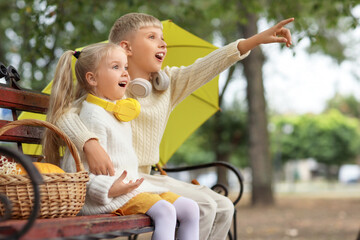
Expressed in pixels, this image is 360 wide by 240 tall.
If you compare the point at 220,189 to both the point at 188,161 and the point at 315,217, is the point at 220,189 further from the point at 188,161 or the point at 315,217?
the point at 188,161

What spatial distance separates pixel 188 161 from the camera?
44.6 meters

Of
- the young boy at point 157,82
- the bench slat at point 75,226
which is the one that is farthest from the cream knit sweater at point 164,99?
the bench slat at point 75,226

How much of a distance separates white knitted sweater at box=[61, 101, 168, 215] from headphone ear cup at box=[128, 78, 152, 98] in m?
0.25

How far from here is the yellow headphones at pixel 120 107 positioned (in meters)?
2.51

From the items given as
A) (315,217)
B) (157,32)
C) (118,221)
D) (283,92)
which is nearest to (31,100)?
(157,32)

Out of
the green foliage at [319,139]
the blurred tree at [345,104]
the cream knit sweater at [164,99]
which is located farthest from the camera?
the blurred tree at [345,104]

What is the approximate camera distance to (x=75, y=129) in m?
2.35

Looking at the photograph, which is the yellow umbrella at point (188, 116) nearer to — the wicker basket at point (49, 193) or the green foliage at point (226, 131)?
the wicker basket at point (49, 193)

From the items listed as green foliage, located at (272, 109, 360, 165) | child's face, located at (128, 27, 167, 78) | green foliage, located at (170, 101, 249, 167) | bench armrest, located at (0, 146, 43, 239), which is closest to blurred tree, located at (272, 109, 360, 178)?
green foliage, located at (272, 109, 360, 165)

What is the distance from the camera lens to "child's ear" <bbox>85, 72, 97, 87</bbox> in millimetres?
2539

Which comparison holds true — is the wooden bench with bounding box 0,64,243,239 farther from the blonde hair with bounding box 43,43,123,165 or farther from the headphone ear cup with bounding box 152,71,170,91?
the headphone ear cup with bounding box 152,71,170,91

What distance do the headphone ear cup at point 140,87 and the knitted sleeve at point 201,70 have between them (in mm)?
327

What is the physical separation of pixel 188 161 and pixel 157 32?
41874mm

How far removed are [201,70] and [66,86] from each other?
86 centimetres
